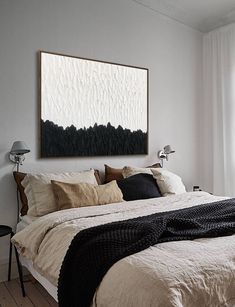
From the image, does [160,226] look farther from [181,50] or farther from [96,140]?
[181,50]

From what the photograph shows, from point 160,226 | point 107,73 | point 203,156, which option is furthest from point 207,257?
point 203,156

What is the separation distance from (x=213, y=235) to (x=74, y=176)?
150cm

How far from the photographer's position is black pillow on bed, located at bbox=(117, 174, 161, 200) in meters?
3.01

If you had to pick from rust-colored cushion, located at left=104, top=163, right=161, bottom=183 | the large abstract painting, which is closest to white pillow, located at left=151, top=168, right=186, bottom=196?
rust-colored cushion, located at left=104, top=163, right=161, bottom=183

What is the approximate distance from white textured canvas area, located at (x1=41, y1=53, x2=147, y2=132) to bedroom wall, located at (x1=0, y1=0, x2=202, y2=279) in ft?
0.38

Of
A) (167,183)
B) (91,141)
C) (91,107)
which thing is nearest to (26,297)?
(91,141)

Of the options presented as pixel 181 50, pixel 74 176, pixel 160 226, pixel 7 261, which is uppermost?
pixel 181 50

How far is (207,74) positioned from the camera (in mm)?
4430

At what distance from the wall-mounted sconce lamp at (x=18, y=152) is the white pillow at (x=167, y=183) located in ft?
4.61

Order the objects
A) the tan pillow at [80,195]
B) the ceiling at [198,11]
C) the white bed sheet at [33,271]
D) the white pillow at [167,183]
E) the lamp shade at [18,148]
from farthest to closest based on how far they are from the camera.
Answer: the ceiling at [198,11] → the white pillow at [167,183] → the lamp shade at [18,148] → the tan pillow at [80,195] → the white bed sheet at [33,271]

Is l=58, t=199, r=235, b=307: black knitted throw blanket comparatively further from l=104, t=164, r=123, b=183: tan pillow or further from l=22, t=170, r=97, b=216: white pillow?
l=104, t=164, r=123, b=183: tan pillow

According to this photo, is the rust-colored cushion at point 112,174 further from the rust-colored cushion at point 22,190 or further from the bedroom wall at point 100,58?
the rust-colored cushion at point 22,190

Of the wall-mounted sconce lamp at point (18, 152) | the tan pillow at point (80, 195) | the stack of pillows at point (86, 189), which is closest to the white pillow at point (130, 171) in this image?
the stack of pillows at point (86, 189)

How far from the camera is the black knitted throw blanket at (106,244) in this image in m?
1.51
